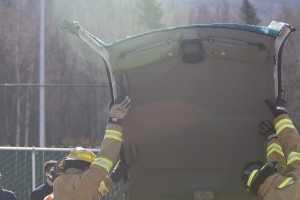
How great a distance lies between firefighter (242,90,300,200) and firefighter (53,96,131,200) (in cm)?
92

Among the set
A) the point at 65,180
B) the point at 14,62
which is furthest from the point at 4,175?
the point at 14,62

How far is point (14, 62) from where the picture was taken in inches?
1435

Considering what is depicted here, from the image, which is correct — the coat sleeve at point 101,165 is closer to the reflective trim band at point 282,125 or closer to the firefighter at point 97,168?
the firefighter at point 97,168

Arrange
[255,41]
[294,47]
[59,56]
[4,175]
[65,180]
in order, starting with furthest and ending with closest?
[59,56], [294,47], [4,175], [65,180], [255,41]

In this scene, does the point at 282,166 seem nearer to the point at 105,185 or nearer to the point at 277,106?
the point at 277,106

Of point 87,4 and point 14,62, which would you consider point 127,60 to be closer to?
point 14,62

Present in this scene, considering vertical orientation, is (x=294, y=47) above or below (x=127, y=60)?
above

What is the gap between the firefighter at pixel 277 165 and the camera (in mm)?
3438

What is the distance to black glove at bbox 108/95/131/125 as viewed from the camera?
3.75m

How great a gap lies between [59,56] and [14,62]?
3.78 metres

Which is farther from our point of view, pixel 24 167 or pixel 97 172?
pixel 24 167

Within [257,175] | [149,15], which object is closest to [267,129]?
[257,175]

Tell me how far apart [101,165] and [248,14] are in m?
34.1

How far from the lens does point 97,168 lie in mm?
3865
